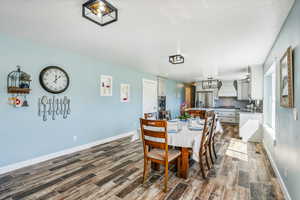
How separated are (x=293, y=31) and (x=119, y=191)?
119 inches

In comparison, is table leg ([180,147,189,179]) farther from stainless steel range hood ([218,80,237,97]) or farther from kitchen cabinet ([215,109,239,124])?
stainless steel range hood ([218,80,237,97])

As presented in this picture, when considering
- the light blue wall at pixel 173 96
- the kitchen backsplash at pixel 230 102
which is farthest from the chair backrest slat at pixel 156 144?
the kitchen backsplash at pixel 230 102

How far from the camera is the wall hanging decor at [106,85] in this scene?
433cm

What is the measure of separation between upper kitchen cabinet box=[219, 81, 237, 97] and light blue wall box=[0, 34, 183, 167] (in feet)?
18.8

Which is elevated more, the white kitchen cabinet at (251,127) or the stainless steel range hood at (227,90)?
the stainless steel range hood at (227,90)

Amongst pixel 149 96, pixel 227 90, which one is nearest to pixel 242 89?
pixel 227 90

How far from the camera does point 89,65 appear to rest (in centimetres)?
397

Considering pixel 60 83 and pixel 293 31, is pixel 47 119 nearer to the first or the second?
pixel 60 83

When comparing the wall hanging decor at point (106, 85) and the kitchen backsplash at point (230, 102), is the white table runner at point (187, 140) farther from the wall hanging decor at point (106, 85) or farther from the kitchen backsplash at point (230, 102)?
the kitchen backsplash at point (230, 102)

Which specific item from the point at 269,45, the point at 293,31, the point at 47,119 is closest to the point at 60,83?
the point at 47,119

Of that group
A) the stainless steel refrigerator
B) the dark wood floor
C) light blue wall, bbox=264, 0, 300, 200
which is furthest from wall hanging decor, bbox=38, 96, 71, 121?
the stainless steel refrigerator

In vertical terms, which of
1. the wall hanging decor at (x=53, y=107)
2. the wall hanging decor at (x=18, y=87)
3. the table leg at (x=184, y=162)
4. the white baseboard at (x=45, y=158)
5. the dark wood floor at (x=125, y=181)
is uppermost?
the wall hanging decor at (x=18, y=87)

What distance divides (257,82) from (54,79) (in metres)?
5.71

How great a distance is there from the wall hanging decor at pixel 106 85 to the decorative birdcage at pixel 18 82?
5.80 feet
